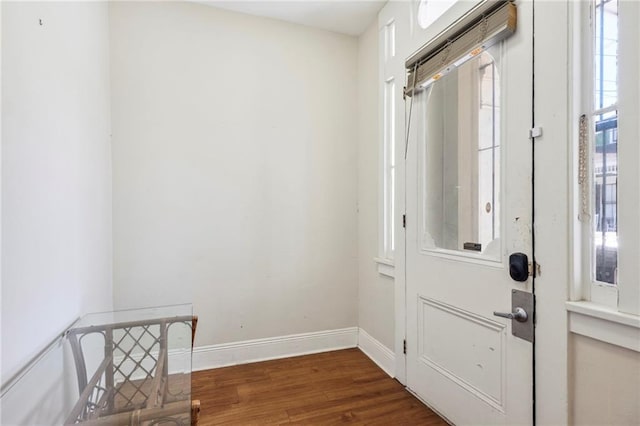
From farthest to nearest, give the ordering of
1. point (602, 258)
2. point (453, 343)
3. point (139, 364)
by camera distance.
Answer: point (453, 343) < point (139, 364) < point (602, 258)

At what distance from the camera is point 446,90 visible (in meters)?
1.81

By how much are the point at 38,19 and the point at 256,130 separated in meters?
1.46

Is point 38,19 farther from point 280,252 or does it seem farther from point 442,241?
point 442,241

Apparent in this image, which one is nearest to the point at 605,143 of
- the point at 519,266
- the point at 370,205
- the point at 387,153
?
the point at 519,266

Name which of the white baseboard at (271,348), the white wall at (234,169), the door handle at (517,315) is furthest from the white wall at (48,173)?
the door handle at (517,315)

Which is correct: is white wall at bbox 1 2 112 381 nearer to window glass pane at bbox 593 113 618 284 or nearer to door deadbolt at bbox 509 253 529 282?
door deadbolt at bbox 509 253 529 282

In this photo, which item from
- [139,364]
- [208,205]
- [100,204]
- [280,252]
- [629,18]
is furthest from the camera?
[280,252]

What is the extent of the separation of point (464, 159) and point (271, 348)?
6.66ft

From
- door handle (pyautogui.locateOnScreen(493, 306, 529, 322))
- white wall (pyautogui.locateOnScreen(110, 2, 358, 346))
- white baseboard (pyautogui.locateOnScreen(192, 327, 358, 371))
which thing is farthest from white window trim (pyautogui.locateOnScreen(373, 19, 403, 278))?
door handle (pyautogui.locateOnScreen(493, 306, 529, 322))

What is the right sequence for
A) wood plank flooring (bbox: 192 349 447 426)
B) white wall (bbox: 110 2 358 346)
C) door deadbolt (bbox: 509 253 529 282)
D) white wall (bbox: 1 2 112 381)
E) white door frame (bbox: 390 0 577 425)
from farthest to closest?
white wall (bbox: 110 2 358 346), wood plank flooring (bbox: 192 349 447 426), door deadbolt (bbox: 509 253 529 282), white door frame (bbox: 390 0 577 425), white wall (bbox: 1 2 112 381)

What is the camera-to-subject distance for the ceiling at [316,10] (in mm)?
2352

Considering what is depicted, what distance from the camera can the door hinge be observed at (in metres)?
1.27

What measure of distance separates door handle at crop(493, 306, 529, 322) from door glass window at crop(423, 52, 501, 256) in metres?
0.28

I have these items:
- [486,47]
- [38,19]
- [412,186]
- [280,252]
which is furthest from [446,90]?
[38,19]
